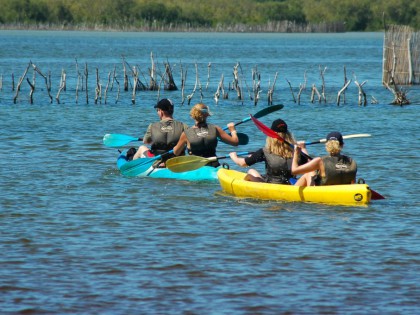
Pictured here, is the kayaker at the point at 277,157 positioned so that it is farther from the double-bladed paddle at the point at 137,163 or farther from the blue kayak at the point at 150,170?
the double-bladed paddle at the point at 137,163

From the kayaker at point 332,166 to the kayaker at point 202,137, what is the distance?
8.99ft

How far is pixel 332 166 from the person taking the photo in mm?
14258

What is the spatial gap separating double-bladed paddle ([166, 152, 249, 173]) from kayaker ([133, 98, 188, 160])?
416 mm

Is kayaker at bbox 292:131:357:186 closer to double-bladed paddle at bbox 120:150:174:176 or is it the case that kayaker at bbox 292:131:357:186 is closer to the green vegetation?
double-bladed paddle at bbox 120:150:174:176

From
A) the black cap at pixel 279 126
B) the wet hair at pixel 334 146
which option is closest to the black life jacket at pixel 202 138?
the black cap at pixel 279 126

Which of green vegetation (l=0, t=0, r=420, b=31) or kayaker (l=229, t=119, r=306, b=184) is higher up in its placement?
kayaker (l=229, t=119, r=306, b=184)

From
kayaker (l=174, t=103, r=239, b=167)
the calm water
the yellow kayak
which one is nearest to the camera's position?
the calm water

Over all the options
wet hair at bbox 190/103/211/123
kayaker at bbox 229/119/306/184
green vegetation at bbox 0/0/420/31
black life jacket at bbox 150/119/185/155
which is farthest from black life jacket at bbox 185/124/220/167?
green vegetation at bbox 0/0/420/31

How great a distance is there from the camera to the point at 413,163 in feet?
65.9

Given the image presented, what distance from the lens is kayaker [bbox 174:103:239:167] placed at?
55.5 feet

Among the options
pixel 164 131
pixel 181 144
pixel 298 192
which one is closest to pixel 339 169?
pixel 298 192

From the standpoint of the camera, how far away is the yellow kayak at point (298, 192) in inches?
560

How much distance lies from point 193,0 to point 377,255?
138 metres

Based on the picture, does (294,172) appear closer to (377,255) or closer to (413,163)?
(377,255)
